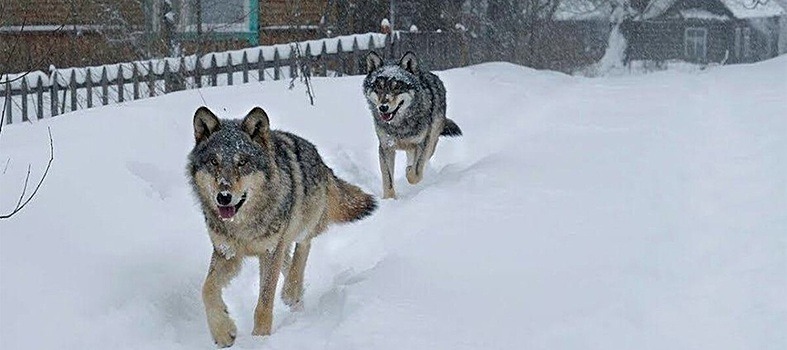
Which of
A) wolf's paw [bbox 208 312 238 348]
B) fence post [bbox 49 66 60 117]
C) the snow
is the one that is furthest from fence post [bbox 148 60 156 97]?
the snow

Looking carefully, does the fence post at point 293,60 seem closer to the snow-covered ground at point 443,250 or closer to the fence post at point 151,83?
the fence post at point 151,83

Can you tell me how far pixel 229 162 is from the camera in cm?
554

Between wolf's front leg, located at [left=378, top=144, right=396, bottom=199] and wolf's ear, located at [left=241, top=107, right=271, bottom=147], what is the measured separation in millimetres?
4098

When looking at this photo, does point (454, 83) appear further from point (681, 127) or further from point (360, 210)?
point (360, 210)

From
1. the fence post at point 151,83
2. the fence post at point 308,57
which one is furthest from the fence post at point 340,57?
the fence post at point 151,83

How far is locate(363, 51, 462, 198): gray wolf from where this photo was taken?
10.5m

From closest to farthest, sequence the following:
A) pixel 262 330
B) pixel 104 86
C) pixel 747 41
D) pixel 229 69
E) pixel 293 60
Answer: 1. pixel 262 330
2. pixel 104 86
3. pixel 229 69
4. pixel 293 60
5. pixel 747 41

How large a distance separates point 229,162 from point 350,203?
1611mm

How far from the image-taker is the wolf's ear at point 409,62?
35.4ft

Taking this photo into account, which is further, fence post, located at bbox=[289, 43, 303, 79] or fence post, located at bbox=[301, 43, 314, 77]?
fence post, located at bbox=[289, 43, 303, 79]

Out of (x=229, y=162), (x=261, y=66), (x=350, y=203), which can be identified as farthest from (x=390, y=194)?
(x=261, y=66)

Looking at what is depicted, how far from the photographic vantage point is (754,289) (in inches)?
225

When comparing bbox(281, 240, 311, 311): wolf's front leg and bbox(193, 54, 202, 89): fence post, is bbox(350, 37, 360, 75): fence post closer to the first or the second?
bbox(193, 54, 202, 89): fence post

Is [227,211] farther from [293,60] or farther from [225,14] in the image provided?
[225,14]
